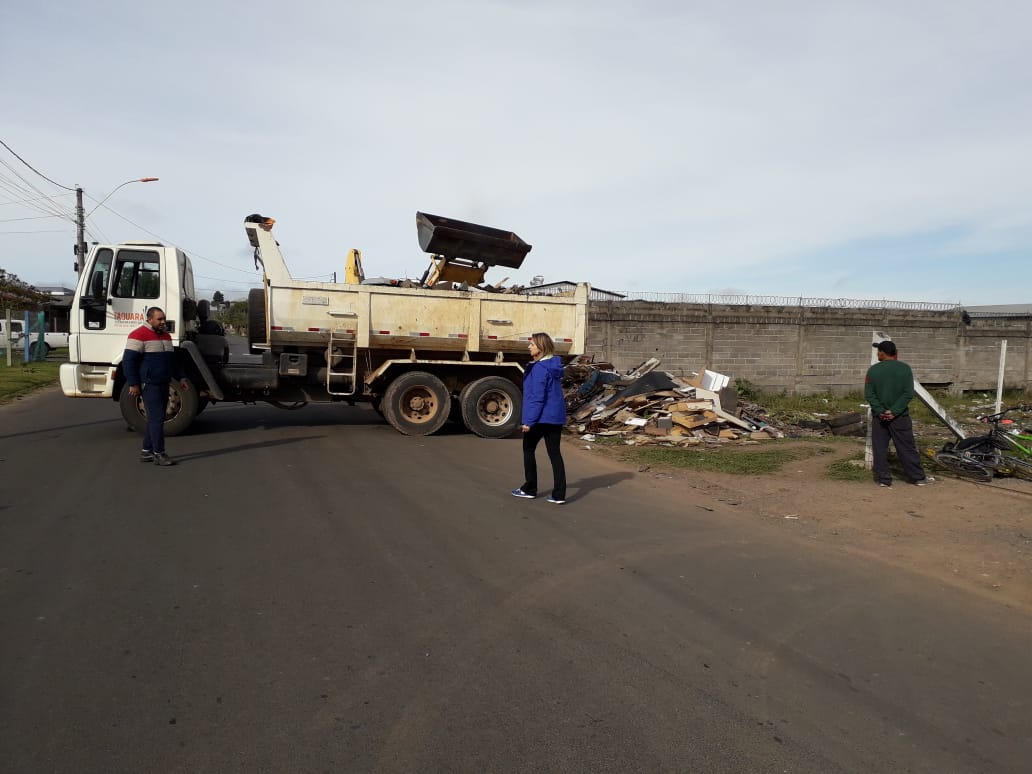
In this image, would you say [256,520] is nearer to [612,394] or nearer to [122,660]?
[122,660]

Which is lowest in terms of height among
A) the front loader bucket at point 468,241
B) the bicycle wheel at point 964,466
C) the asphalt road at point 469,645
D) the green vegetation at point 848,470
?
the asphalt road at point 469,645

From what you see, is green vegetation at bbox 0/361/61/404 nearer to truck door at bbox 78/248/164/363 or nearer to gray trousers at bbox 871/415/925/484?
truck door at bbox 78/248/164/363

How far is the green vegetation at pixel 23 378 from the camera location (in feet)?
52.7

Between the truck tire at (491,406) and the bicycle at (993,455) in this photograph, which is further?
the truck tire at (491,406)

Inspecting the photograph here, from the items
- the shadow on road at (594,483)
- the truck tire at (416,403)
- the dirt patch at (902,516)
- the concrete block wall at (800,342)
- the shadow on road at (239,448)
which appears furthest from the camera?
the concrete block wall at (800,342)

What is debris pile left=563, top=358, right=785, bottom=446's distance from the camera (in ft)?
37.5

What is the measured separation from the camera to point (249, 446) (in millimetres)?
9555

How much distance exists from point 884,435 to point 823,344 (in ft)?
44.7

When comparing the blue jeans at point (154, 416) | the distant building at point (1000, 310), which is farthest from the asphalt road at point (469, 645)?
the distant building at point (1000, 310)

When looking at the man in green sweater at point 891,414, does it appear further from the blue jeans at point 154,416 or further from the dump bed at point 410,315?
the blue jeans at point 154,416

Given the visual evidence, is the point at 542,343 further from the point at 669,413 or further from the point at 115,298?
the point at 115,298

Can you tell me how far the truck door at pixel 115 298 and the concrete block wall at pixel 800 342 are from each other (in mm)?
10540

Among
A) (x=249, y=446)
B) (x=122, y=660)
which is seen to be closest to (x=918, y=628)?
(x=122, y=660)

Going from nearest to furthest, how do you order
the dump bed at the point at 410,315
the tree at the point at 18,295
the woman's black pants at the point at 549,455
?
the woman's black pants at the point at 549,455, the dump bed at the point at 410,315, the tree at the point at 18,295
